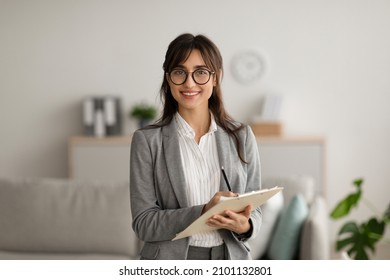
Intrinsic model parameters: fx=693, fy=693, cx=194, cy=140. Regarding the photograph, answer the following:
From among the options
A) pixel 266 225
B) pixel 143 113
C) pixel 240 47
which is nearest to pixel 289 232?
pixel 266 225

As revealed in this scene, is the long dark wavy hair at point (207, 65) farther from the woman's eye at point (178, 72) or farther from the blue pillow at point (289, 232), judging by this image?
the blue pillow at point (289, 232)

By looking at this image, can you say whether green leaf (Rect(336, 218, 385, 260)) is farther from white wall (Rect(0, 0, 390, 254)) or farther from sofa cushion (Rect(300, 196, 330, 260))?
white wall (Rect(0, 0, 390, 254))

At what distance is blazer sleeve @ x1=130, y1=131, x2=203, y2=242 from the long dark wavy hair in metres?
0.04

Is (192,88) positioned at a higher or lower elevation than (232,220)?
higher

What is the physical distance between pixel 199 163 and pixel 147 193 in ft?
0.23

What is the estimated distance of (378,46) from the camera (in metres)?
1.12

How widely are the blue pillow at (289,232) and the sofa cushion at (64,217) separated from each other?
495mm

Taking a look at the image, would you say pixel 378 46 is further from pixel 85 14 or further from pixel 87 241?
pixel 87 241

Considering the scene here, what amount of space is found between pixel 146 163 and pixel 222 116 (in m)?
0.10

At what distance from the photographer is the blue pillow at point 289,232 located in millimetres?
2096

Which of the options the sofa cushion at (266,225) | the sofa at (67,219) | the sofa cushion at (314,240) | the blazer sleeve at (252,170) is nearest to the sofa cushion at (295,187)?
the sofa at (67,219)

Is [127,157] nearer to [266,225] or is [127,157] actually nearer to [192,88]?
[266,225]

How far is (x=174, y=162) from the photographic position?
0.80 metres
